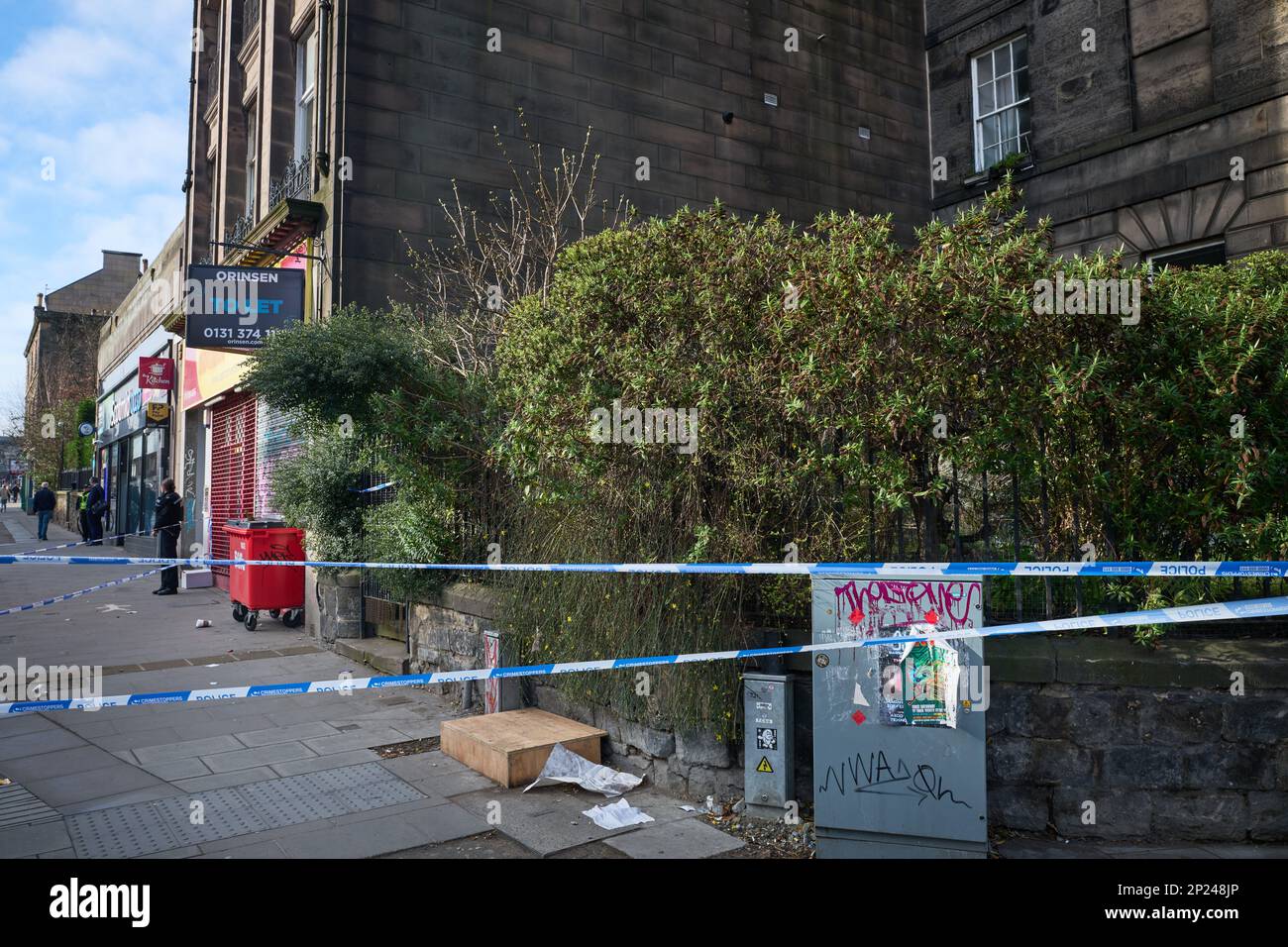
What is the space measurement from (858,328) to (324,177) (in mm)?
9609

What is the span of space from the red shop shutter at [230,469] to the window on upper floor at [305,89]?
4.37 m

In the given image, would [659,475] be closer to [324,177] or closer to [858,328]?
[858,328]

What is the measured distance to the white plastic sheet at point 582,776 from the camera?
5344 millimetres

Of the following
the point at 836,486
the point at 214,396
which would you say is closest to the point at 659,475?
the point at 836,486

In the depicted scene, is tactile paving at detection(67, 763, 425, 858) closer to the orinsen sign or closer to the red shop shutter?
the orinsen sign

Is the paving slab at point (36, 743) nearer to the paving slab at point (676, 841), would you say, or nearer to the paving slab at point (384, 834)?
the paving slab at point (384, 834)

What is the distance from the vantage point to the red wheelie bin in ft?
37.0

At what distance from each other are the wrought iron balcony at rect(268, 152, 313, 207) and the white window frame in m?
0.38

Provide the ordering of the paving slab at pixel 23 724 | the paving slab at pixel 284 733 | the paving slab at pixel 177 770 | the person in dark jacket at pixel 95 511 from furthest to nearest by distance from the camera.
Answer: the person in dark jacket at pixel 95 511 → the paving slab at pixel 23 724 → the paving slab at pixel 284 733 → the paving slab at pixel 177 770

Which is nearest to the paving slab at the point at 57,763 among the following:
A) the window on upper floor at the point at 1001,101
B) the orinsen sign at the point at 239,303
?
the orinsen sign at the point at 239,303

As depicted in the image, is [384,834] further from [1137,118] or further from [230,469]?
[1137,118]

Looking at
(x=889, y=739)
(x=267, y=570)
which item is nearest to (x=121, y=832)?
(x=889, y=739)

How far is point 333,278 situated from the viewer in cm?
1161

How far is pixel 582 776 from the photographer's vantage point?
5.42m
